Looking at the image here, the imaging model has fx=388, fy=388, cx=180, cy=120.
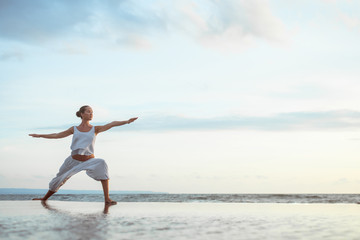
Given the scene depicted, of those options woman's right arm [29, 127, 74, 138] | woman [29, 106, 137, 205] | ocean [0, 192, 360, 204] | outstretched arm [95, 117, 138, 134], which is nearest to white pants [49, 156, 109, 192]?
woman [29, 106, 137, 205]

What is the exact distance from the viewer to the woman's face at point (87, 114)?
329 inches

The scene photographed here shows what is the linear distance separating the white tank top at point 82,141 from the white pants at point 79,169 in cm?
24

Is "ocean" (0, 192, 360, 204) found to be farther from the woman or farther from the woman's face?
the woman's face

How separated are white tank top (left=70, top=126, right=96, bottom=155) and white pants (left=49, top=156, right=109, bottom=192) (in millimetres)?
245

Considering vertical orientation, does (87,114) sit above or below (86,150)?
above

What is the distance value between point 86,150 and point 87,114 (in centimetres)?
77

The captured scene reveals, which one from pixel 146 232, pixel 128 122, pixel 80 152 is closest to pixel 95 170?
pixel 80 152

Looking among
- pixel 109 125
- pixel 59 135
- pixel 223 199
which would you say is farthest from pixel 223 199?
pixel 109 125

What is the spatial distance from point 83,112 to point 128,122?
1071 mm

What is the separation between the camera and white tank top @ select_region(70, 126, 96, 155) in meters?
8.27

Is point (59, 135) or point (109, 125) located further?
point (59, 135)

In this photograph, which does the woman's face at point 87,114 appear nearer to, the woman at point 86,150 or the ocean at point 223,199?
the woman at point 86,150

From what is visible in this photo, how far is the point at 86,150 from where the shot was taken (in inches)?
328

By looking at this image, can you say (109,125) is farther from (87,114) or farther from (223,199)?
(223,199)
